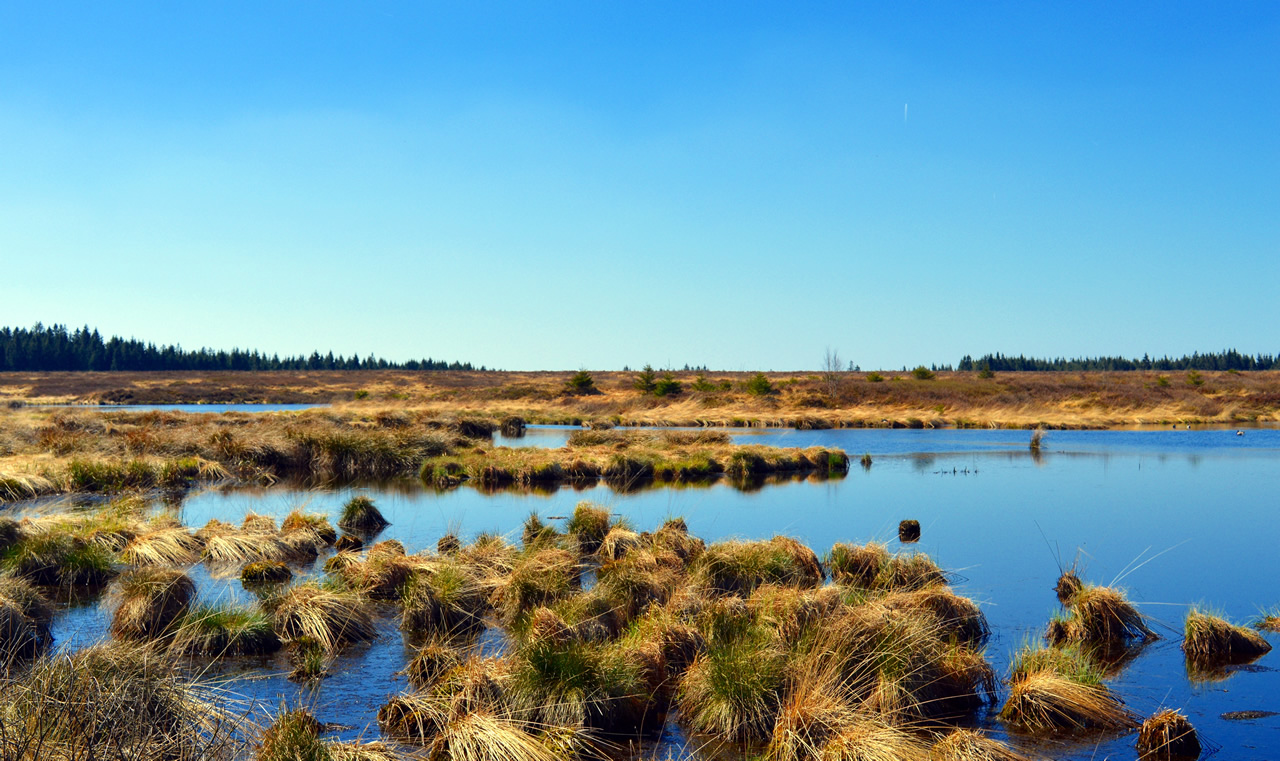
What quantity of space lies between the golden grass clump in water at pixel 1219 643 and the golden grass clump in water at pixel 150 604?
11.8 meters

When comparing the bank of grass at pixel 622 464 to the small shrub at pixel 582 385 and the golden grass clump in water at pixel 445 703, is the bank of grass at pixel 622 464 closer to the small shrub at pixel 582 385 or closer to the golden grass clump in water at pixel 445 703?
the golden grass clump in water at pixel 445 703

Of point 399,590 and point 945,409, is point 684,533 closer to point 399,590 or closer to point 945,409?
point 399,590

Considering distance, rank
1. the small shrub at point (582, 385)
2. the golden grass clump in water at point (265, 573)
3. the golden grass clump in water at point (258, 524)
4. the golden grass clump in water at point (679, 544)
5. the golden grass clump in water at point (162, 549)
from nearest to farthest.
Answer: the golden grass clump in water at point (265, 573), the golden grass clump in water at point (162, 549), the golden grass clump in water at point (679, 544), the golden grass clump in water at point (258, 524), the small shrub at point (582, 385)

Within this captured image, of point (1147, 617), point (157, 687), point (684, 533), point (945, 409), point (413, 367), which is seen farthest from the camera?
point (413, 367)

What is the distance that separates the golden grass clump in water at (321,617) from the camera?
11.1 meters

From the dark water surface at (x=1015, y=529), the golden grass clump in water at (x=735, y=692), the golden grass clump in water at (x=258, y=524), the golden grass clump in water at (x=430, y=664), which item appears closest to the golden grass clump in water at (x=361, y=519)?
the dark water surface at (x=1015, y=529)

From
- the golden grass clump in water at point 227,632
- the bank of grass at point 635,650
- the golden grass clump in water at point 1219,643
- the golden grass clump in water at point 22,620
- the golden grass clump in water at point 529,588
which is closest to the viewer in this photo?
the bank of grass at point 635,650

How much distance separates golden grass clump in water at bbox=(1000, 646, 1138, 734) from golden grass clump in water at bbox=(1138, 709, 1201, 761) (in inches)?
18.9

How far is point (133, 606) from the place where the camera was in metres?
11.3

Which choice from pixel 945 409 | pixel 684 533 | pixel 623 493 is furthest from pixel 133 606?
pixel 945 409

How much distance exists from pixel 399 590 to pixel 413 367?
18125 centimetres

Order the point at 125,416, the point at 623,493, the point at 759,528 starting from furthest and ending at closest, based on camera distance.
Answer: the point at 125,416
the point at 623,493
the point at 759,528

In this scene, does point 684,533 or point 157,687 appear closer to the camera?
point 157,687

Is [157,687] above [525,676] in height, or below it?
above
